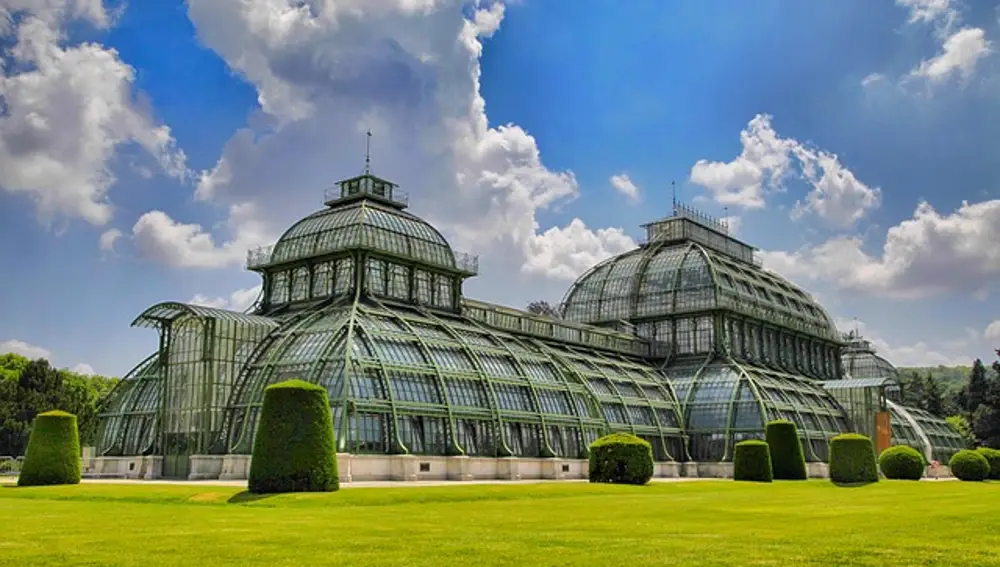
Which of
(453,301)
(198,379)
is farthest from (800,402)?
(198,379)

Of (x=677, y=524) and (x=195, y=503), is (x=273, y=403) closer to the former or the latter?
(x=195, y=503)

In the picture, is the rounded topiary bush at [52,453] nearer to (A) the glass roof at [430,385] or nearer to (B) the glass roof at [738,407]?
(A) the glass roof at [430,385]

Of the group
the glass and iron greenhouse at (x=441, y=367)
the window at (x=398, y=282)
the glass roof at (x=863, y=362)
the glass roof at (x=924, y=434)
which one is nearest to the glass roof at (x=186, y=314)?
the glass and iron greenhouse at (x=441, y=367)

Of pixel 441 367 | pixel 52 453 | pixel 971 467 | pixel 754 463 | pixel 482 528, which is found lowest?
pixel 482 528

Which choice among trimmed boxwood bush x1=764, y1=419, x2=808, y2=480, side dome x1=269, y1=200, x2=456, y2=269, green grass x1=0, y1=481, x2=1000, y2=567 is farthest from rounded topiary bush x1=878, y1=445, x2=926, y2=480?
side dome x1=269, y1=200, x2=456, y2=269

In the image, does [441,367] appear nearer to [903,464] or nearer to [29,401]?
[903,464]

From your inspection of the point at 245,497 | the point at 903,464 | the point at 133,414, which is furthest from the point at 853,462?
the point at 133,414

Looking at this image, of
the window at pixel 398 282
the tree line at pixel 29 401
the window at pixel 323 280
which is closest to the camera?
the window at pixel 323 280

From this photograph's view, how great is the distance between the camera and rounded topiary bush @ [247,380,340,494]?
46.5 meters

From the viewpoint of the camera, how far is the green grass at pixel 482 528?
23.2 metres

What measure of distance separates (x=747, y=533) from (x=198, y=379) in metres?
47.6

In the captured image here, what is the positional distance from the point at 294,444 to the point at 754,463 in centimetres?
3783

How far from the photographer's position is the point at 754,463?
70.9 metres

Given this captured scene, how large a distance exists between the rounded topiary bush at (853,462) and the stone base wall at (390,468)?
1923 centimetres
